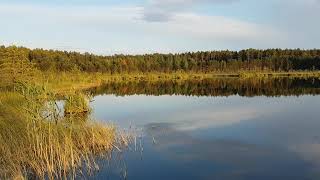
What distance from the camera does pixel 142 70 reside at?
210ft

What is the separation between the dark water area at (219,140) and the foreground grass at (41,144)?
22.4 inches

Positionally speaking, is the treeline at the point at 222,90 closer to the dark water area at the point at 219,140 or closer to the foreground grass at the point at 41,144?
the dark water area at the point at 219,140

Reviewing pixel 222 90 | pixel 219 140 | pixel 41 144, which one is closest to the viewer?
pixel 41 144

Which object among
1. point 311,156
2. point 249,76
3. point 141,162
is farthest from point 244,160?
point 249,76

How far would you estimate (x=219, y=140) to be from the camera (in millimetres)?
12820

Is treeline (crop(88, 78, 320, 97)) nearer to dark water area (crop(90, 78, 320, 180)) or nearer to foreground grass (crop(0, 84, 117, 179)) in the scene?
dark water area (crop(90, 78, 320, 180))

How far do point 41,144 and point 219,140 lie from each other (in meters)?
5.63

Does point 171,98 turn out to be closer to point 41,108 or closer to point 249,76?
point 41,108

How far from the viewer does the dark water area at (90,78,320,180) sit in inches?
380

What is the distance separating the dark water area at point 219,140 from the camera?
380 inches

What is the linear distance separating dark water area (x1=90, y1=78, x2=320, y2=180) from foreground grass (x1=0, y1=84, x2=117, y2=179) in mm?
570

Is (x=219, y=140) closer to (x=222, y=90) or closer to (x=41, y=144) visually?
(x=41, y=144)

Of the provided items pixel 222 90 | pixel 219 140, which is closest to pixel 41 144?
pixel 219 140

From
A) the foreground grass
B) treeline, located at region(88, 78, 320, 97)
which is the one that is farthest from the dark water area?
treeline, located at region(88, 78, 320, 97)
